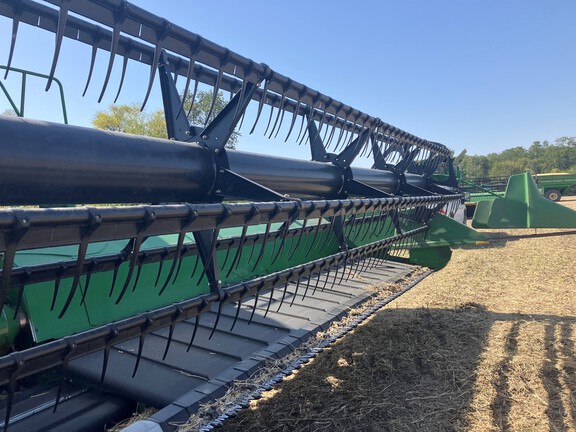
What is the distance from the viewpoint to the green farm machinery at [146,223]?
4.51 ft

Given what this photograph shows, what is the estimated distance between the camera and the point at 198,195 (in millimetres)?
2152

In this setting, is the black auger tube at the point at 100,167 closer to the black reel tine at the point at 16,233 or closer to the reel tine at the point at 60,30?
the reel tine at the point at 60,30

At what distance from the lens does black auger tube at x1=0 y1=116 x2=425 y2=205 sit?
144cm

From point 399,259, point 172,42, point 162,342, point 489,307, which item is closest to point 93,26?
point 172,42

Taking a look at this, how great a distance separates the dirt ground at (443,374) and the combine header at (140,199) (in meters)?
0.67

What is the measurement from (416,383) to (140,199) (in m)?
2.10

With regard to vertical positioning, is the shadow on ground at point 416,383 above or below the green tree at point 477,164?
below

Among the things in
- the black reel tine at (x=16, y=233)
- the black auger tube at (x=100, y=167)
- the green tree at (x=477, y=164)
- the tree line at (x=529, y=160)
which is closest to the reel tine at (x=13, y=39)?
the black auger tube at (x=100, y=167)

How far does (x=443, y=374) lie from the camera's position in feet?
9.71

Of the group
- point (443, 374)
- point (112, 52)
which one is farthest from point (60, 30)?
point (443, 374)

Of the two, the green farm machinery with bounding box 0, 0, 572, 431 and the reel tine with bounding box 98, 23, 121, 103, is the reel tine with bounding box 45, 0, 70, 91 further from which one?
the reel tine with bounding box 98, 23, 121, 103

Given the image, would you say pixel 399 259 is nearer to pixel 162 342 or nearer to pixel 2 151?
pixel 162 342

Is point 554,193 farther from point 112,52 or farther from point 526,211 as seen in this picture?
point 112,52

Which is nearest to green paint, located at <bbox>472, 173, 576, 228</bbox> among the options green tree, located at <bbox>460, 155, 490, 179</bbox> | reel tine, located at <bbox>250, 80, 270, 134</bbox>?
reel tine, located at <bbox>250, 80, 270, 134</bbox>
